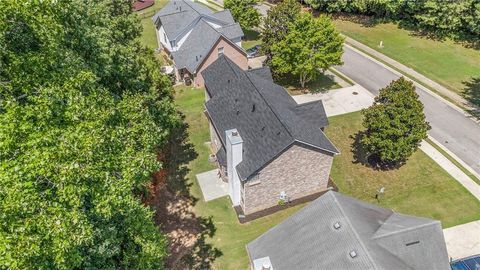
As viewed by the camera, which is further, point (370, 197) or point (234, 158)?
point (370, 197)

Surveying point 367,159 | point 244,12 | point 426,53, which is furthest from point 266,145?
point 426,53

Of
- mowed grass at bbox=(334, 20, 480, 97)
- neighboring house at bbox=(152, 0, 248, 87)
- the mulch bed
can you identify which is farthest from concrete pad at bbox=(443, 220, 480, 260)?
the mulch bed

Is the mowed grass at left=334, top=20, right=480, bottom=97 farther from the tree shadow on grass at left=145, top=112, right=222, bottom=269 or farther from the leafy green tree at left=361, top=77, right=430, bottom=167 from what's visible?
the tree shadow on grass at left=145, top=112, right=222, bottom=269

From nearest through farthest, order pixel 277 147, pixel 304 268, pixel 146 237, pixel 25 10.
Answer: pixel 25 10
pixel 146 237
pixel 304 268
pixel 277 147

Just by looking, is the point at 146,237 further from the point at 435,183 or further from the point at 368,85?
the point at 368,85

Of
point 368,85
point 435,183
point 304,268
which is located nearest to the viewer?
point 304,268

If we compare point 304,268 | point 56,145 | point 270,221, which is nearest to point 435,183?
point 270,221

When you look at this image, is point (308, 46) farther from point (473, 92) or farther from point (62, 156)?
point (62, 156)

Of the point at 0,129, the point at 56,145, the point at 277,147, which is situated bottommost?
the point at 277,147
